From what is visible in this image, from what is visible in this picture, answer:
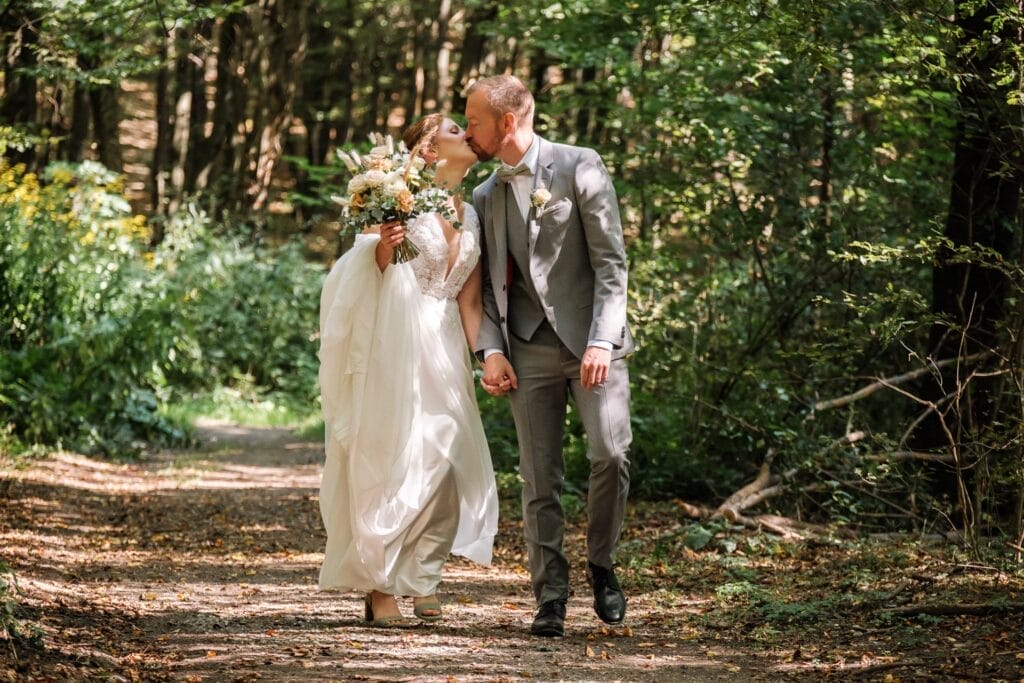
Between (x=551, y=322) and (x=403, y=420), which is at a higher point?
(x=551, y=322)

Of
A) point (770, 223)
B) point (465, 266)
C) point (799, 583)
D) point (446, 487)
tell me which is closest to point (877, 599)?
point (799, 583)

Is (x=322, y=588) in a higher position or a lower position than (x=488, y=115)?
lower

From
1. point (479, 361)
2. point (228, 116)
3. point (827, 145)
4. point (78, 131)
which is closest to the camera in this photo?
point (479, 361)

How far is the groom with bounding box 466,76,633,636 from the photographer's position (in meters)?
5.14

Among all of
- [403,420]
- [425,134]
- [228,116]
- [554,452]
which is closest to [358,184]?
[425,134]

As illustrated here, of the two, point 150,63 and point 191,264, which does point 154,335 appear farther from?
point 191,264

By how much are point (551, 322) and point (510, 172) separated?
70cm

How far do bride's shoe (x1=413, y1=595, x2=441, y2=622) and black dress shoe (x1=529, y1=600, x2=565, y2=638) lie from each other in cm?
59

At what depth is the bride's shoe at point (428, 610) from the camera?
560 cm

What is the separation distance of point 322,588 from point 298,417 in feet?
36.9

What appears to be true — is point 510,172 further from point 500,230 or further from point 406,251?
point 406,251

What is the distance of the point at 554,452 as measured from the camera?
Result: 5.32 meters

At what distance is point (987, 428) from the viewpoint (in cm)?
550

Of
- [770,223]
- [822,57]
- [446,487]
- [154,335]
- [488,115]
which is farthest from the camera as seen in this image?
[154,335]
